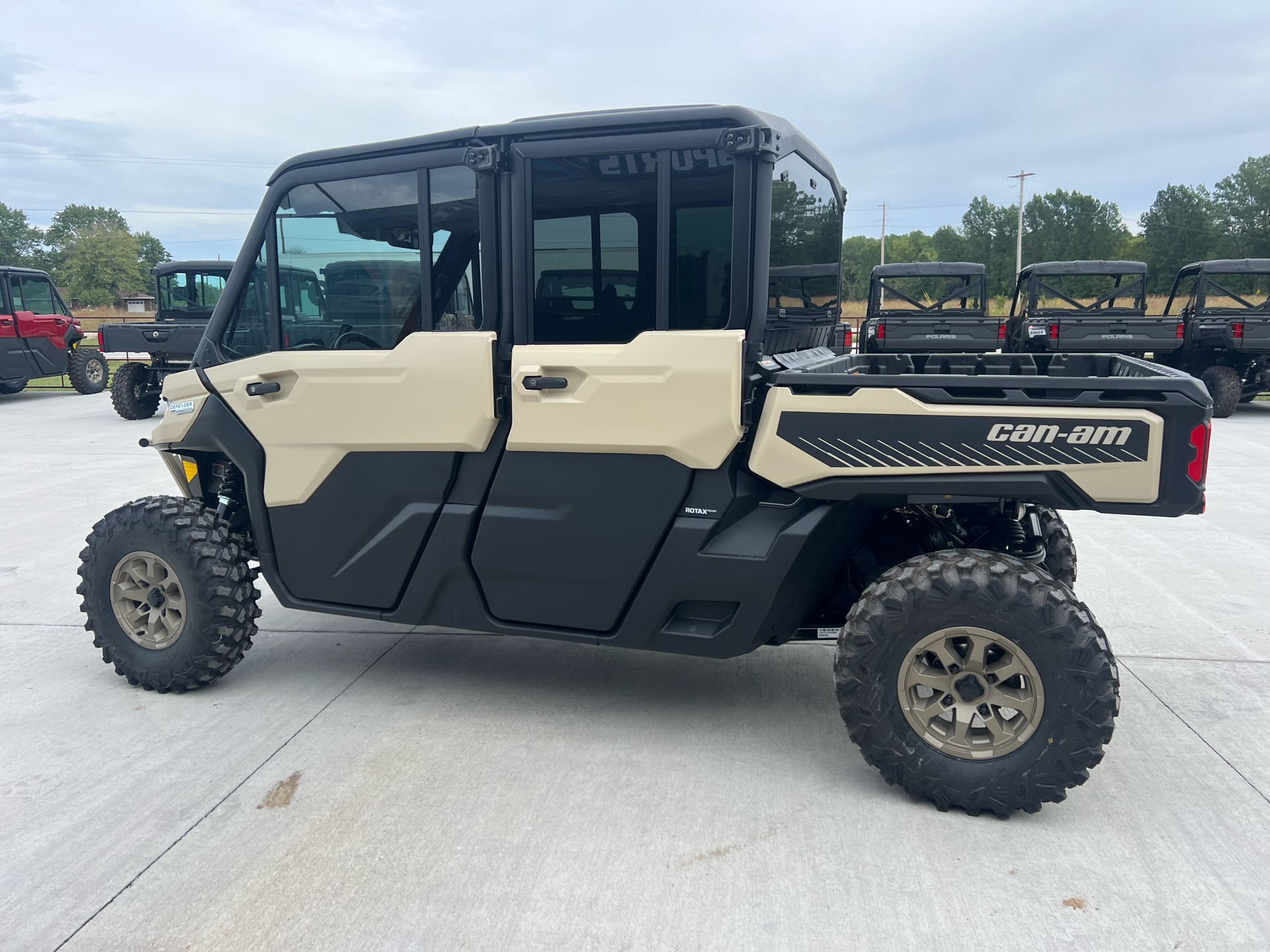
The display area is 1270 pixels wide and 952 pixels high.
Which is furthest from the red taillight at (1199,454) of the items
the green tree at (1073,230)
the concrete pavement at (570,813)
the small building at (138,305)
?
the green tree at (1073,230)

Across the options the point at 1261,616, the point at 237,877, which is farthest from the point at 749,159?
the point at 1261,616

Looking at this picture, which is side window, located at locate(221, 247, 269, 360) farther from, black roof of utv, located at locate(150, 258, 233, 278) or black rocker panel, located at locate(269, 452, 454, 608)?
black roof of utv, located at locate(150, 258, 233, 278)

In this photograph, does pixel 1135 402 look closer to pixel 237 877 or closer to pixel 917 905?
pixel 917 905

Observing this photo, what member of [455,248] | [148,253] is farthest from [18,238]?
[455,248]

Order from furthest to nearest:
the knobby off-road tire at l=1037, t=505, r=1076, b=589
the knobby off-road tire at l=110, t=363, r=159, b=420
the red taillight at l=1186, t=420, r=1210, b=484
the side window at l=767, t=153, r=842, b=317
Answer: the knobby off-road tire at l=110, t=363, r=159, b=420 < the knobby off-road tire at l=1037, t=505, r=1076, b=589 < the side window at l=767, t=153, r=842, b=317 < the red taillight at l=1186, t=420, r=1210, b=484

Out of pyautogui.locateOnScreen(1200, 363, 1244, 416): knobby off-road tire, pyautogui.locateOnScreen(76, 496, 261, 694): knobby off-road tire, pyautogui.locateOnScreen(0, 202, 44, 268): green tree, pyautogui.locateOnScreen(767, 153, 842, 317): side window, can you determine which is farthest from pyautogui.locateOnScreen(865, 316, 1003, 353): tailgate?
pyautogui.locateOnScreen(0, 202, 44, 268): green tree

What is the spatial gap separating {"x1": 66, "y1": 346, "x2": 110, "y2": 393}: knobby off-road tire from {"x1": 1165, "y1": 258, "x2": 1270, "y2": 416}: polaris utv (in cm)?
1816

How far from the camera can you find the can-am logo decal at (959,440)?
2812 millimetres

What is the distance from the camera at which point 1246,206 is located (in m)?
62.5

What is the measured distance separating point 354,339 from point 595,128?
1235 millimetres

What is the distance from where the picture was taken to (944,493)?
9.87 ft

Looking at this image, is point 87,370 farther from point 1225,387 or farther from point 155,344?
point 1225,387

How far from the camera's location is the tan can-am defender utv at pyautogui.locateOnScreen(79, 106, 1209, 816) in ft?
9.53

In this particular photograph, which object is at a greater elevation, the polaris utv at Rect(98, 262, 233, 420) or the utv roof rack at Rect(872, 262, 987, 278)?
the utv roof rack at Rect(872, 262, 987, 278)
